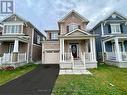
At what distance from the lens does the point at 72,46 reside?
18.2 meters

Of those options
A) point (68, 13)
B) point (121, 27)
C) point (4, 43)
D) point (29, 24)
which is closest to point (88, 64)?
point (68, 13)

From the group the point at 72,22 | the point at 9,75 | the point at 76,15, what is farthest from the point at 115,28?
the point at 9,75

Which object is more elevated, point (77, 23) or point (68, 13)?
point (68, 13)

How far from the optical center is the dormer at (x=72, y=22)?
18906mm

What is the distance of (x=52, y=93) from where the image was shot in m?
5.85

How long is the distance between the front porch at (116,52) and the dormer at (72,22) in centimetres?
441

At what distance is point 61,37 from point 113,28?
9.71 meters

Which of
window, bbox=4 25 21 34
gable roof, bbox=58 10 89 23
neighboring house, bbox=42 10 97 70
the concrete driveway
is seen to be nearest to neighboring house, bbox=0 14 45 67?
window, bbox=4 25 21 34

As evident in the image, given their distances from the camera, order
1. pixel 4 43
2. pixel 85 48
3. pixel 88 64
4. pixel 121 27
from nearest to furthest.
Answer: pixel 88 64
pixel 85 48
pixel 4 43
pixel 121 27

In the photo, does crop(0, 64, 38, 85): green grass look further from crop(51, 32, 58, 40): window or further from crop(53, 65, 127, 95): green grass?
crop(51, 32, 58, 40): window

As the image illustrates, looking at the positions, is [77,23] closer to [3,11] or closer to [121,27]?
[121,27]

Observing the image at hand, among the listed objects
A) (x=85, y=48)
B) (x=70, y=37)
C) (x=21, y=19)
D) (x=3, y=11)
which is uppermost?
(x=3, y=11)

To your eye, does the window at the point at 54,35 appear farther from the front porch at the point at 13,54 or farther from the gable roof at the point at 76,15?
the front porch at the point at 13,54

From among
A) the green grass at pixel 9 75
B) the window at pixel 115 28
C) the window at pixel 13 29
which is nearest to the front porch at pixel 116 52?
the window at pixel 115 28
